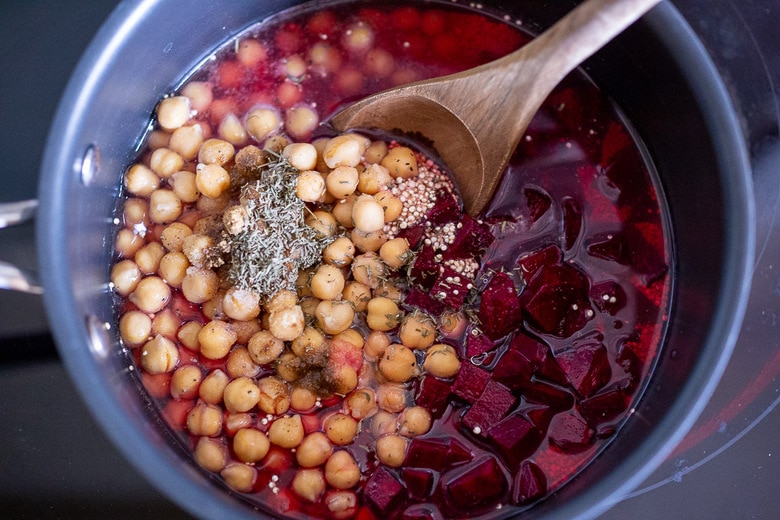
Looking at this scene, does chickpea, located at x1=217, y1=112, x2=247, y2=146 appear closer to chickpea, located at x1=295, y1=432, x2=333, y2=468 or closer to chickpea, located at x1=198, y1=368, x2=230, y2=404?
chickpea, located at x1=198, y1=368, x2=230, y2=404

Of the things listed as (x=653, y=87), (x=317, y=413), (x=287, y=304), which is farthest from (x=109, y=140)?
(x=653, y=87)

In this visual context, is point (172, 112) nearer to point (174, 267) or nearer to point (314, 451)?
point (174, 267)

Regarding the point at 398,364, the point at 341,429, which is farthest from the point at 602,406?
the point at 341,429

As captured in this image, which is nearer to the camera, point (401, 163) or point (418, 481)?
point (418, 481)

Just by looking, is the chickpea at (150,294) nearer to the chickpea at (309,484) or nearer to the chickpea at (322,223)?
the chickpea at (322,223)

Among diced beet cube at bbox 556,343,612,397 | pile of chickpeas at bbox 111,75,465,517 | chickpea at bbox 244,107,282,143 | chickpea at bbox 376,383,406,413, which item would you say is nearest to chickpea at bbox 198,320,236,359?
pile of chickpeas at bbox 111,75,465,517

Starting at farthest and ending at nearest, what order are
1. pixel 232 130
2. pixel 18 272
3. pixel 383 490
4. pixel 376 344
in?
pixel 232 130
pixel 376 344
pixel 383 490
pixel 18 272
